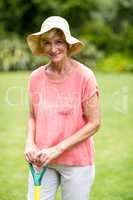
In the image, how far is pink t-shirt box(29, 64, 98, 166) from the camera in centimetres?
295

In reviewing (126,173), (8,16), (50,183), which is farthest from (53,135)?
(8,16)

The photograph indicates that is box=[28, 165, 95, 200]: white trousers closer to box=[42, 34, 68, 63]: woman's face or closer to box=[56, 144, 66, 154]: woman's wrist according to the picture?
box=[56, 144, 66, 154]: woman's wrist

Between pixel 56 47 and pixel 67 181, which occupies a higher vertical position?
pixel 56 47

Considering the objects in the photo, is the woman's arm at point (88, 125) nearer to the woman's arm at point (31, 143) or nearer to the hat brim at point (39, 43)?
the woman's arm at point (31, 143)

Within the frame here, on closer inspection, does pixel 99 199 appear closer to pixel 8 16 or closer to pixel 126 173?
Answer: pixel 126 173

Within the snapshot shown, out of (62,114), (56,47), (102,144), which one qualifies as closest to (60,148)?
(62,114)

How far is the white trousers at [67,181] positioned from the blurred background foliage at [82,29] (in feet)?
46.6

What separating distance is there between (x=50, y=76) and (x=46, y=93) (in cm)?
9

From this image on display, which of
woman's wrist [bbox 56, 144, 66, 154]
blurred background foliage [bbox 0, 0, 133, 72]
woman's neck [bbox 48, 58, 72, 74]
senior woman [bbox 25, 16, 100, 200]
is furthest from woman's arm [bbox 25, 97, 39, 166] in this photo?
blurred background foliage [bbox 0, 0, 133, 72]

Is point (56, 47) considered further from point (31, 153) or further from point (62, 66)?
point (31, 153)

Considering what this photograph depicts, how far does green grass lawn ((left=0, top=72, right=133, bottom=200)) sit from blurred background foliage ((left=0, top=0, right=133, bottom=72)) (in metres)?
4.55

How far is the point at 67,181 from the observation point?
306 cm

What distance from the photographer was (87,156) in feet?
10.0

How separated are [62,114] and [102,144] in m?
4.47
